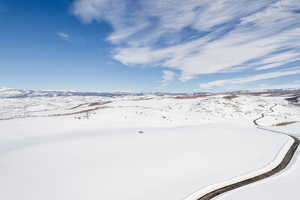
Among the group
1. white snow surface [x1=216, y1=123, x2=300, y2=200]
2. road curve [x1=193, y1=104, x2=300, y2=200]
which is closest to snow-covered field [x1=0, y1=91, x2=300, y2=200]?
white snow surface [x1=216, y1=123, x2=300, y2=200]

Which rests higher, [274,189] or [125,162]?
[125,162]

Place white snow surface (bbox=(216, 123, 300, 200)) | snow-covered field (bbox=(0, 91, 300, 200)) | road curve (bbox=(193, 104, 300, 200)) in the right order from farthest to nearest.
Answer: road curve (bbox=(193, 104, 300, 200)), white snow surface (bbox=(216, 123, 300, 200)), snow-covered field (bbox=(0, 91, 300, 200))

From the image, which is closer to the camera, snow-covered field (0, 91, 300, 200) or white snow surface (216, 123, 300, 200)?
snow-covered field (0, 91, 300, 200)

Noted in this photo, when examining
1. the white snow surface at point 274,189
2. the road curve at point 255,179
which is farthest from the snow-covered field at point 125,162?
the road curve at point 255,179

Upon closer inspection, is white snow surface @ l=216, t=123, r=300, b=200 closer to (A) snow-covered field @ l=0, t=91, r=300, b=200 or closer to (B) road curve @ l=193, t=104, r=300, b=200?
(A) snow-covered field @ l=0, t=91, r=300, b=200

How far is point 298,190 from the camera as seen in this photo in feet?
28.6

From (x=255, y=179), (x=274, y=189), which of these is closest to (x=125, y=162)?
(x=255, y=179)

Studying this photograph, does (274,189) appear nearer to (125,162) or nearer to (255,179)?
(255,179)

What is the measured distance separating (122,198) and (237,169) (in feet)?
26.1

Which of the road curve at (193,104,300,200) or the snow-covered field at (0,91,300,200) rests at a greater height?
the snow-covered field at (0,91,300,200)

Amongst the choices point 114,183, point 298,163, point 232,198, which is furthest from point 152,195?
point 298,163

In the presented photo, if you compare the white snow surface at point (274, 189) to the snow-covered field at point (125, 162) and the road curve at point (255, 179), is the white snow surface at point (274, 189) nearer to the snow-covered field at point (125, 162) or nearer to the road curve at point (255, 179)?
the snow-covered field at point (125, 162)

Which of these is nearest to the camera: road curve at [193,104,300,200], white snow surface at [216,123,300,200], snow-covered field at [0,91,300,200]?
snow-covered field at [0,91,300,200]

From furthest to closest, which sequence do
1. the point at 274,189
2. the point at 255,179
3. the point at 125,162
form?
the point at 125,162 → the point at 255,179 → the point at 274,189
